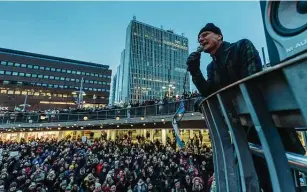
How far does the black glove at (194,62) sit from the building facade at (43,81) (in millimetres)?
81762

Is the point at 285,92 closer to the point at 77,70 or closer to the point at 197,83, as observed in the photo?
the point at 197,83

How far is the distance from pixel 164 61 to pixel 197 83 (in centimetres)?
11226

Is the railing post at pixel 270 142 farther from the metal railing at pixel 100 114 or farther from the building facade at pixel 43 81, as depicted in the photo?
the building facade at pixel 43 81

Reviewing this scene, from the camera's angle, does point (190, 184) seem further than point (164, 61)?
No

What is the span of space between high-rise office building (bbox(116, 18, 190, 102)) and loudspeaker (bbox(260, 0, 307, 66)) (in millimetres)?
92005

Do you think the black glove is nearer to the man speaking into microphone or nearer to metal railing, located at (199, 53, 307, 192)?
the man speaking into microphone

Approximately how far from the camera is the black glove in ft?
7.30

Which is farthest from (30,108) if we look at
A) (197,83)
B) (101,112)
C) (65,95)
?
(197,83)

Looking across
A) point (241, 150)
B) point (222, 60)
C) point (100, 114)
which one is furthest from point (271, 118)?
point (100, 114)

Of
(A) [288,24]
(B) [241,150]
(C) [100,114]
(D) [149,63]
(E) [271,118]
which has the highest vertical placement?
(D) [149,63]

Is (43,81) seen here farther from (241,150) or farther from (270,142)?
(270,142)

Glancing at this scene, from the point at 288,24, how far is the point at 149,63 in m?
106

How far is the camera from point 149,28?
110875 mm

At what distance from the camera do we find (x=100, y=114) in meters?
27.5
